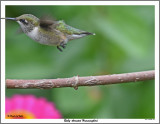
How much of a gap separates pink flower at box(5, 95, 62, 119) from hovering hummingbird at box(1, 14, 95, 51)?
11.2 inches

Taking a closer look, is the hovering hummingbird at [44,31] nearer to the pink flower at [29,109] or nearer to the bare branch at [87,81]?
the bare branch at [87,81]

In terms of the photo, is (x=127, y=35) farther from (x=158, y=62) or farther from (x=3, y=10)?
(x=3, y=10)

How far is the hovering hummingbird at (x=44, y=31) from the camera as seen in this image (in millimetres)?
1301

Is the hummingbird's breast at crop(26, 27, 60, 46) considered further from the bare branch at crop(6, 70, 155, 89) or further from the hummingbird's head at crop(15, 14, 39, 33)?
the bare branch at crop(6, 70, 155, 89)

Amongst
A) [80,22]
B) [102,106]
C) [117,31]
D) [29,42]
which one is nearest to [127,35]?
[117,31]

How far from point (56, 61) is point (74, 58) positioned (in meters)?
0.12

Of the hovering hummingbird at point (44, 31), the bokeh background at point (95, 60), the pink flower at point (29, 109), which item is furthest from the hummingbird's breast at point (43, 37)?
the bokeh background at point (95, 60)

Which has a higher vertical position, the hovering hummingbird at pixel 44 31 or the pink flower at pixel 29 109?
the hovering hummingbird at pixel 44 31

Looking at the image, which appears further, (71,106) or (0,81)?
(71,106)

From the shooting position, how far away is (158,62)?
168 centimetres

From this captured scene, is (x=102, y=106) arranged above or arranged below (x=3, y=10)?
below

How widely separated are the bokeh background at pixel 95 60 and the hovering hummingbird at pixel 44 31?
1.18 feet

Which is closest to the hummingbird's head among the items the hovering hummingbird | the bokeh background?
the hovering hummingbird

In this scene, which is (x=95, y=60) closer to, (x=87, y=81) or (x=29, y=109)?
(x=29, y=109)
